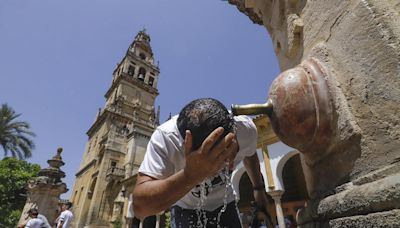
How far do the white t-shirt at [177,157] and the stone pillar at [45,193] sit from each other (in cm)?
766

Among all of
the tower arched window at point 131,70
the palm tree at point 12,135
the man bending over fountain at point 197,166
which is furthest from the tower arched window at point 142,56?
→ the man bending over fountain at point 197,166

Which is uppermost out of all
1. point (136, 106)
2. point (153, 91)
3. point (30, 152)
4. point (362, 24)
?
point (153, 91)

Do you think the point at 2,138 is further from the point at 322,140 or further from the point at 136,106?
the point at 322,140

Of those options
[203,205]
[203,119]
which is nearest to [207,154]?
[203,119]

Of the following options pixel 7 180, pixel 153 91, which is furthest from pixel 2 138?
pixel 153 91

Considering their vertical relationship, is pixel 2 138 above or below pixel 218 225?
above

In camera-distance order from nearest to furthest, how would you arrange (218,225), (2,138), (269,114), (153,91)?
1. (269,114)
2. (218,225)
3. (2,138)
4. (153,91)

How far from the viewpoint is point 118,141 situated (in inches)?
1082

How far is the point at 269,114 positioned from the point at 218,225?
1.00m

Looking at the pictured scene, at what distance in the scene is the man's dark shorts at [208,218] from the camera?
5.55ft

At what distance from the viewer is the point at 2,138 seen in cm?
1928

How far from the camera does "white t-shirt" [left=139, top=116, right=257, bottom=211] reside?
4.56 ft

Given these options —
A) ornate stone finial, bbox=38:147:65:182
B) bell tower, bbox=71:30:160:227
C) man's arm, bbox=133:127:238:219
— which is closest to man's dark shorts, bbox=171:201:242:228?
man's arm, bbox=133:127:238:219

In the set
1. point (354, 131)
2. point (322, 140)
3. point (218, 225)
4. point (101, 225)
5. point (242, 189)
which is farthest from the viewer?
point (101, 225)
